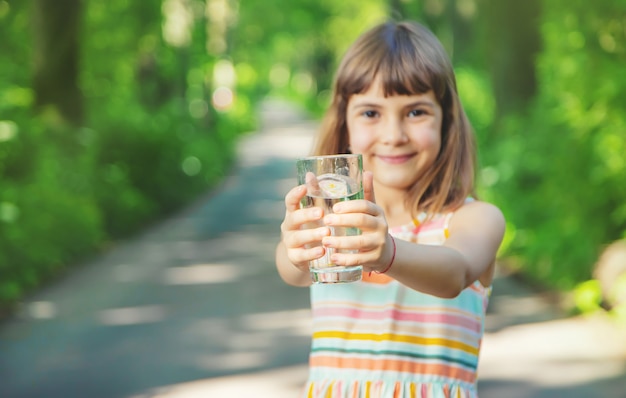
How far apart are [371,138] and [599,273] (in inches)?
243

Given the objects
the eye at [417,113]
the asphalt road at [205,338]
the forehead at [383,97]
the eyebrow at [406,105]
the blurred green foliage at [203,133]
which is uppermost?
the forehead at [383,97]

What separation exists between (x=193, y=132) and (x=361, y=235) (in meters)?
23.3

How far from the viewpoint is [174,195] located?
60.6ft

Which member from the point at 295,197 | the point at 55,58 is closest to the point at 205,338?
the point at 295,197

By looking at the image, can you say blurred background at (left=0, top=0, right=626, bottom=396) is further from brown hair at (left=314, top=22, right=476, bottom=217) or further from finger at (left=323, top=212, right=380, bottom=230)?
finger at (left=323, top=212, right=380, bottom=230)

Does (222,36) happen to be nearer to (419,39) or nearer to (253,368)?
(253,368)

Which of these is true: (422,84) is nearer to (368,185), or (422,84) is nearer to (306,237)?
(368,185)

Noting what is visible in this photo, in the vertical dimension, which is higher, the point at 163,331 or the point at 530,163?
the point at 530,163

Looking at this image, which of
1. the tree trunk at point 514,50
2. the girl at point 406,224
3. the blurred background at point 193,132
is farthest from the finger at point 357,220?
the tree trunk at point 514,50

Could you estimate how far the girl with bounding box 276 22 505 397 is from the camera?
7.80ft

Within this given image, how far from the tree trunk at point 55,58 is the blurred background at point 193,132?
2cm

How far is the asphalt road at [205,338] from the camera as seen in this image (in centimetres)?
670

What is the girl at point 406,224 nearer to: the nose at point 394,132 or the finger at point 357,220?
the nose at point 394,132

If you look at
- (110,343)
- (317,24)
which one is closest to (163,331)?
(110,343)
